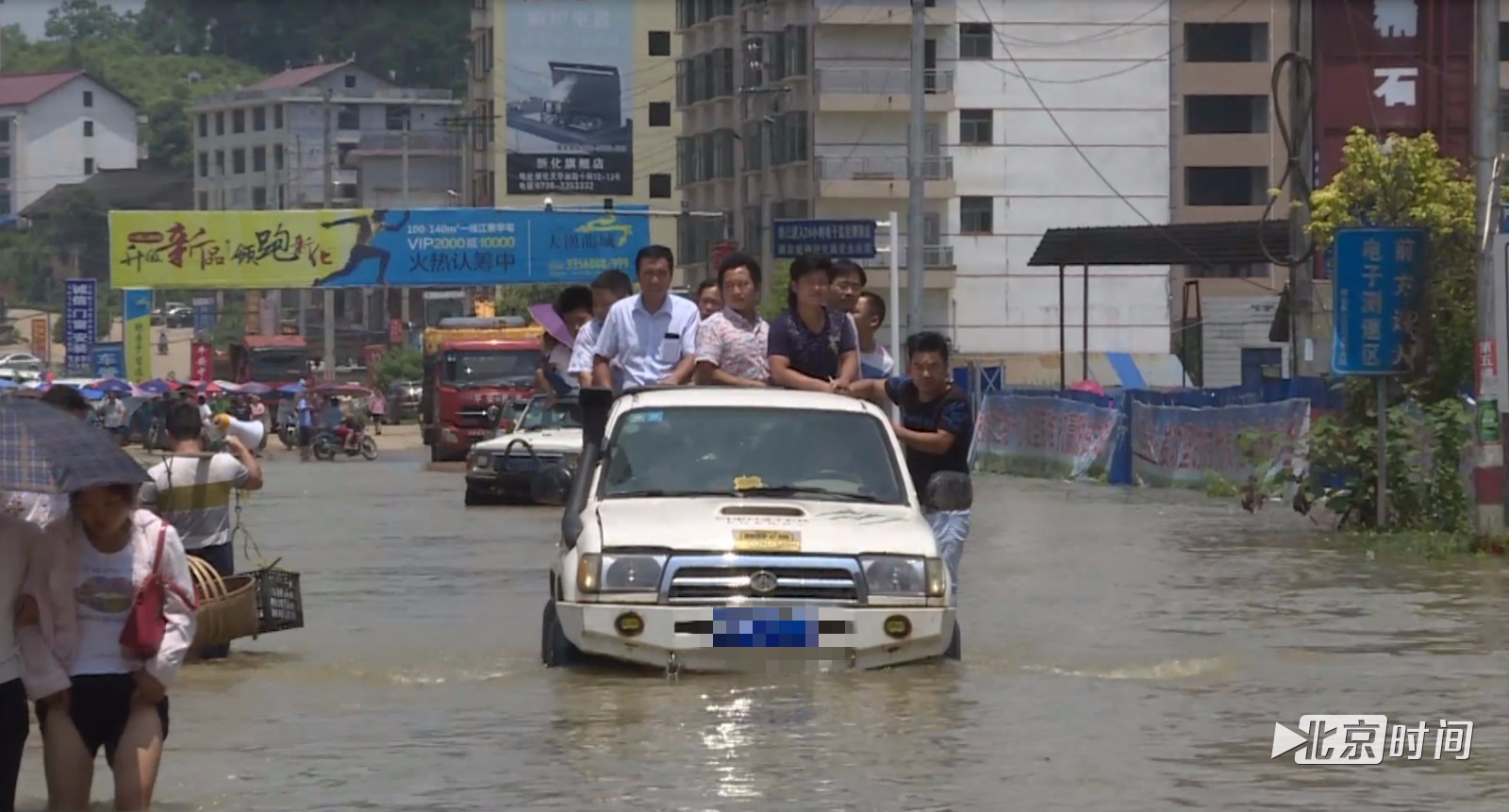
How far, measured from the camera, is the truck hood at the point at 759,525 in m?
10.9

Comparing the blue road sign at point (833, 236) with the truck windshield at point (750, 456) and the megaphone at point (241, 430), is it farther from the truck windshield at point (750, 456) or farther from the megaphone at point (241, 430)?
the truck windshield at point (750, 456)

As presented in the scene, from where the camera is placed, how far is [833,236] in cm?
4925

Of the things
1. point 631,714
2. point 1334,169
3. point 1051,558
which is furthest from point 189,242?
point 631,714

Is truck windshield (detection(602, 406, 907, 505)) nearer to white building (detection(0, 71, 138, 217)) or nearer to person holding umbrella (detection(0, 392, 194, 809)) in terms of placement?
person holding umbrella (detection(0, 392, 194, 809))

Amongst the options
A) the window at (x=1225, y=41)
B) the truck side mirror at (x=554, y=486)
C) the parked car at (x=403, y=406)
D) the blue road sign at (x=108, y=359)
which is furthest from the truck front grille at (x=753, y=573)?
the blue road sign at (x=108, y=359)

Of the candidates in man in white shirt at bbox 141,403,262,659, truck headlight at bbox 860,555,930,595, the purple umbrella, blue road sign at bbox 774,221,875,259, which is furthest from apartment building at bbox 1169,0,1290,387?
truck headlight at bbox 860,555,930,595

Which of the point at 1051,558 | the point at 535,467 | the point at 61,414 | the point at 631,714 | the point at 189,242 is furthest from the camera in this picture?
the point at 189,242

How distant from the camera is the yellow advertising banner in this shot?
11031 centimetres

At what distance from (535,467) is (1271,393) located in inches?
327

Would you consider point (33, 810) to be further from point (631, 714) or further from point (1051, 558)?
point (1051, 558)

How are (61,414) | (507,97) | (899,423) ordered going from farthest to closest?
(507,97), (899,423), (61,414)

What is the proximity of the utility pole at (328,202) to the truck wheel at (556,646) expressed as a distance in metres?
74.1

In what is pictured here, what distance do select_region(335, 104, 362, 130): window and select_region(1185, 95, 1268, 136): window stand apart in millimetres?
81690

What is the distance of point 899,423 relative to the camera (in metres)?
13.2
